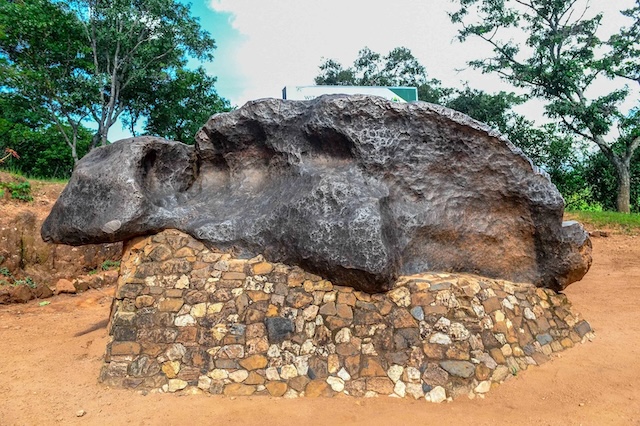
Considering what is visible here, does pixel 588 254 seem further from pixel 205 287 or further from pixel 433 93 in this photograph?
pixel 433 93

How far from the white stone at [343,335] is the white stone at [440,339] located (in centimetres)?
68

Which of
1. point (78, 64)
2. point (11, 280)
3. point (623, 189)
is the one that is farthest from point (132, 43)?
point (623, 189)

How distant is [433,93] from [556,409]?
62.3ft

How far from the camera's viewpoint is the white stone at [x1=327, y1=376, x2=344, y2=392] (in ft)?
12.2

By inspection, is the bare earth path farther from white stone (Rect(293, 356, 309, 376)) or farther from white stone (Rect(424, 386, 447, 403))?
white stone (Rect(293, 356, 309, 376))

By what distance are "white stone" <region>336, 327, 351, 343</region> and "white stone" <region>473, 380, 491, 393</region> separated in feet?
3.52

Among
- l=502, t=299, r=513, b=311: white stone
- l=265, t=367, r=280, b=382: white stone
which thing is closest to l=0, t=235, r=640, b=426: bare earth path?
l=265, t=367, r=280, b=382: white stone

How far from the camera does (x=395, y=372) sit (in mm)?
3764

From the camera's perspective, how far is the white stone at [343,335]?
3873mm

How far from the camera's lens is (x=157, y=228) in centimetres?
442

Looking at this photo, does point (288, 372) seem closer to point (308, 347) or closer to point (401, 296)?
point (308, 347)

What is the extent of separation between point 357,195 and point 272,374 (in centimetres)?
164

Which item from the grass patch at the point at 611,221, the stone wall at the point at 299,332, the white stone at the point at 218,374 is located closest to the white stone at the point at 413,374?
the stone wall at the point at 299,332

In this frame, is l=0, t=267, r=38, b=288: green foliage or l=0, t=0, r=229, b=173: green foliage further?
l=0, t=0, r=229, b=173: green foliage
